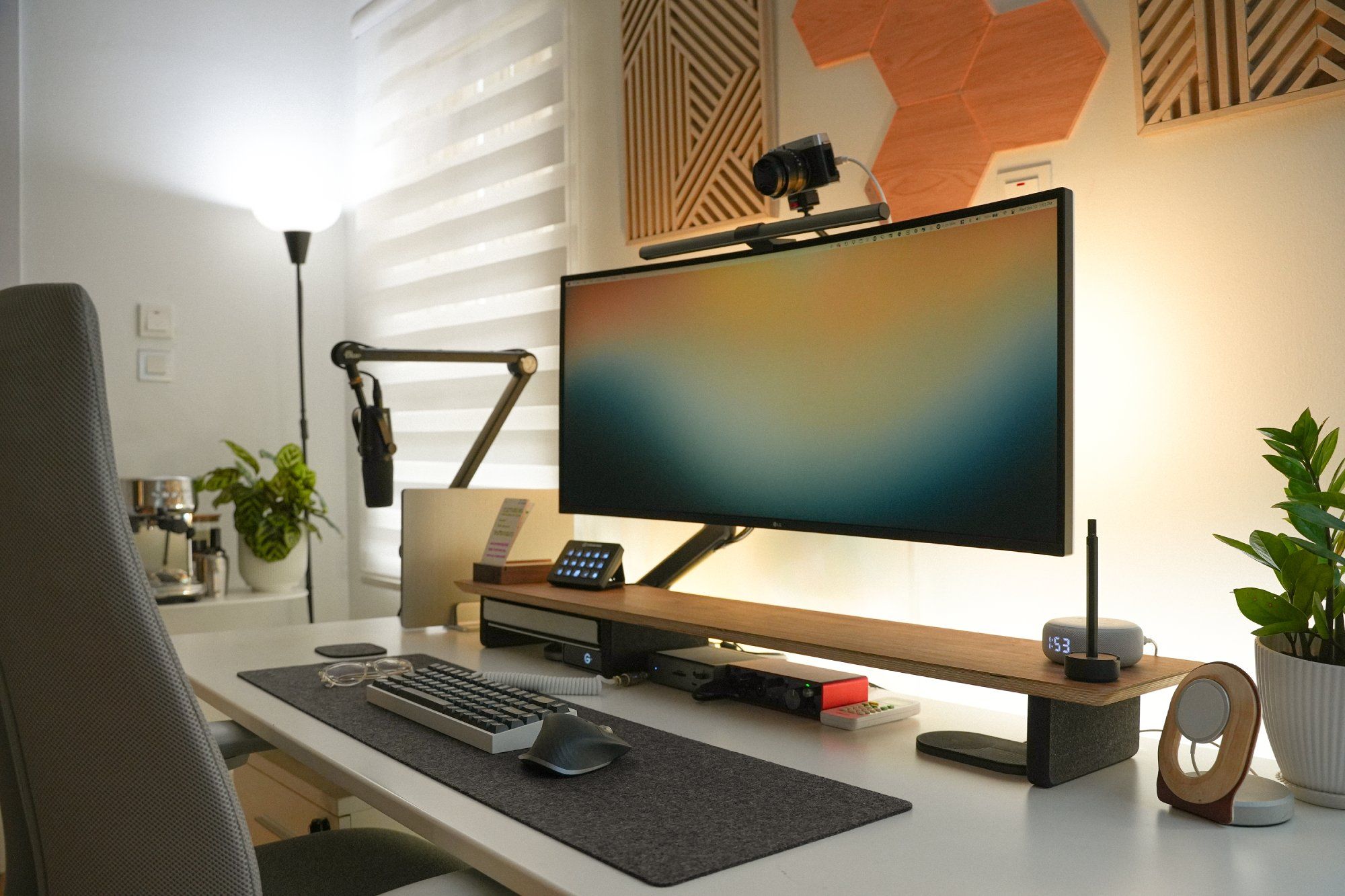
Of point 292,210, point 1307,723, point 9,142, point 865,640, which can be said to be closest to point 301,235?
point 292,210

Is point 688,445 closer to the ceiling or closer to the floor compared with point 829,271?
closer to the floor

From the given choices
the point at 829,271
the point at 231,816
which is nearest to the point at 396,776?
the point at 231,816

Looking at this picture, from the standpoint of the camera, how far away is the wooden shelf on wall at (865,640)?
3.54ft

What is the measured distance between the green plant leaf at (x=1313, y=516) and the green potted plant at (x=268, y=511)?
2605mm

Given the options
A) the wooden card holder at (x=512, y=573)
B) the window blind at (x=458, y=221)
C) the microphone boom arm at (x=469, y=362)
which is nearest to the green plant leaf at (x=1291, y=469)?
the wooden card holder at (x=512, y=573)

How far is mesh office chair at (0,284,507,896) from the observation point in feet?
2.24

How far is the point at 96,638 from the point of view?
69 centimetres

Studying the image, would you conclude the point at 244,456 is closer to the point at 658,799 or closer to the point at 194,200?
the point at 194,200

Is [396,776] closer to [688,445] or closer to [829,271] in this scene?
[688,445]

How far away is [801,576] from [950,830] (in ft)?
3.06

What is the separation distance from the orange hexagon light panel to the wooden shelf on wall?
2.21 ft

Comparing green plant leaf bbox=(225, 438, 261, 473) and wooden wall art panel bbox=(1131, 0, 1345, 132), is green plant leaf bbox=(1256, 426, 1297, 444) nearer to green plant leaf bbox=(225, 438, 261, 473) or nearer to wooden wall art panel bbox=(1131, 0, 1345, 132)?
wooden wall art panel bbox=(1131, 0, 1345, 132)

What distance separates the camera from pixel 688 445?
1660mm

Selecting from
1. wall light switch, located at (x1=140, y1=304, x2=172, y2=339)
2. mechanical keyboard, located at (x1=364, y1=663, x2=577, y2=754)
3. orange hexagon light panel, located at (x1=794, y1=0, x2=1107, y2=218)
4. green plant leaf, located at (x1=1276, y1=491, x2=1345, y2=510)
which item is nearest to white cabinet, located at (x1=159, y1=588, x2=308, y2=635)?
wall light switch, located at (x1=140, y1=304, x2=172, y2=339)
